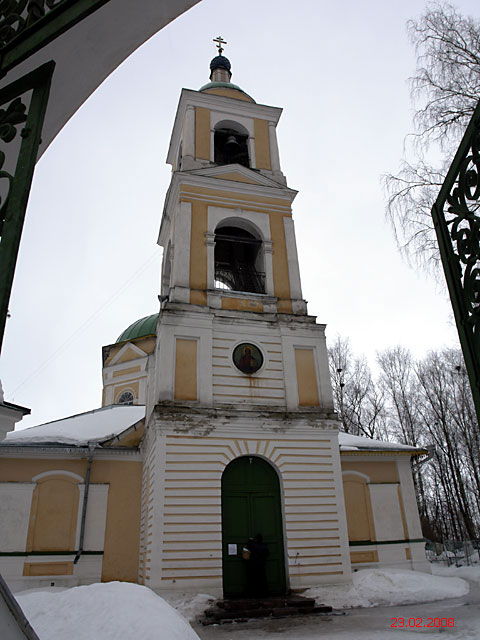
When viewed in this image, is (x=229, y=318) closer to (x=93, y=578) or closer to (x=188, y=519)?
(x=188, y=519)

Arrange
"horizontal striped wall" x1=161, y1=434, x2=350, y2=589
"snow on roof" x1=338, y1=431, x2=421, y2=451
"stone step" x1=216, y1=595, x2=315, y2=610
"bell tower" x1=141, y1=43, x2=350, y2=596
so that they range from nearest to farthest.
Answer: "stone step" x1=216, y1=595, x2=315, y2=610
"horizontal striped wall" x1=161, y1=434, x2=350, y2=589
"bell tower" x1=141, y1=43, x2=350, y2=596
"snow on roof" x1=338, y1=431, x2=421, y2=451

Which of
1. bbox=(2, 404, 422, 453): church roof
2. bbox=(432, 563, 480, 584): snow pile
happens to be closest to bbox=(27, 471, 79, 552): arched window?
bbox=(2, 404, 422, 453): church roof

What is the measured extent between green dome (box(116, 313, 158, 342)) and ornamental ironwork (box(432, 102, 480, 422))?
2204 centimetres

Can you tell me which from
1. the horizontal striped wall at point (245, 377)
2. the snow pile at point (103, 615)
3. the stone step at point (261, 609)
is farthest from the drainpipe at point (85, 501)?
the snow pile at point (103, 615)

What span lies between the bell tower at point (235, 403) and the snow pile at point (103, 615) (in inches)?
243

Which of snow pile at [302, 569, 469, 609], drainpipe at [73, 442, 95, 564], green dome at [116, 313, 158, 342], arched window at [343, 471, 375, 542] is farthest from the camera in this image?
green dome at [116, 313, 158, 342]

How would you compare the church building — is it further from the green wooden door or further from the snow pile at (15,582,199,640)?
the snow pile at (15,582,199,640)

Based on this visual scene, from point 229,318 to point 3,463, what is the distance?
7.15m

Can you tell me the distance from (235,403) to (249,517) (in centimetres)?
274

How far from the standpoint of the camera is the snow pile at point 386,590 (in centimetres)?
1058

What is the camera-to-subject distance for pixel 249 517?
1188cm

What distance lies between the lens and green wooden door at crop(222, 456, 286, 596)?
11.3m

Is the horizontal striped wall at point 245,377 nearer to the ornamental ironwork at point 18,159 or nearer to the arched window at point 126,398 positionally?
the ornamental ironwork at point 18,159

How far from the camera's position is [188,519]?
11.1m
